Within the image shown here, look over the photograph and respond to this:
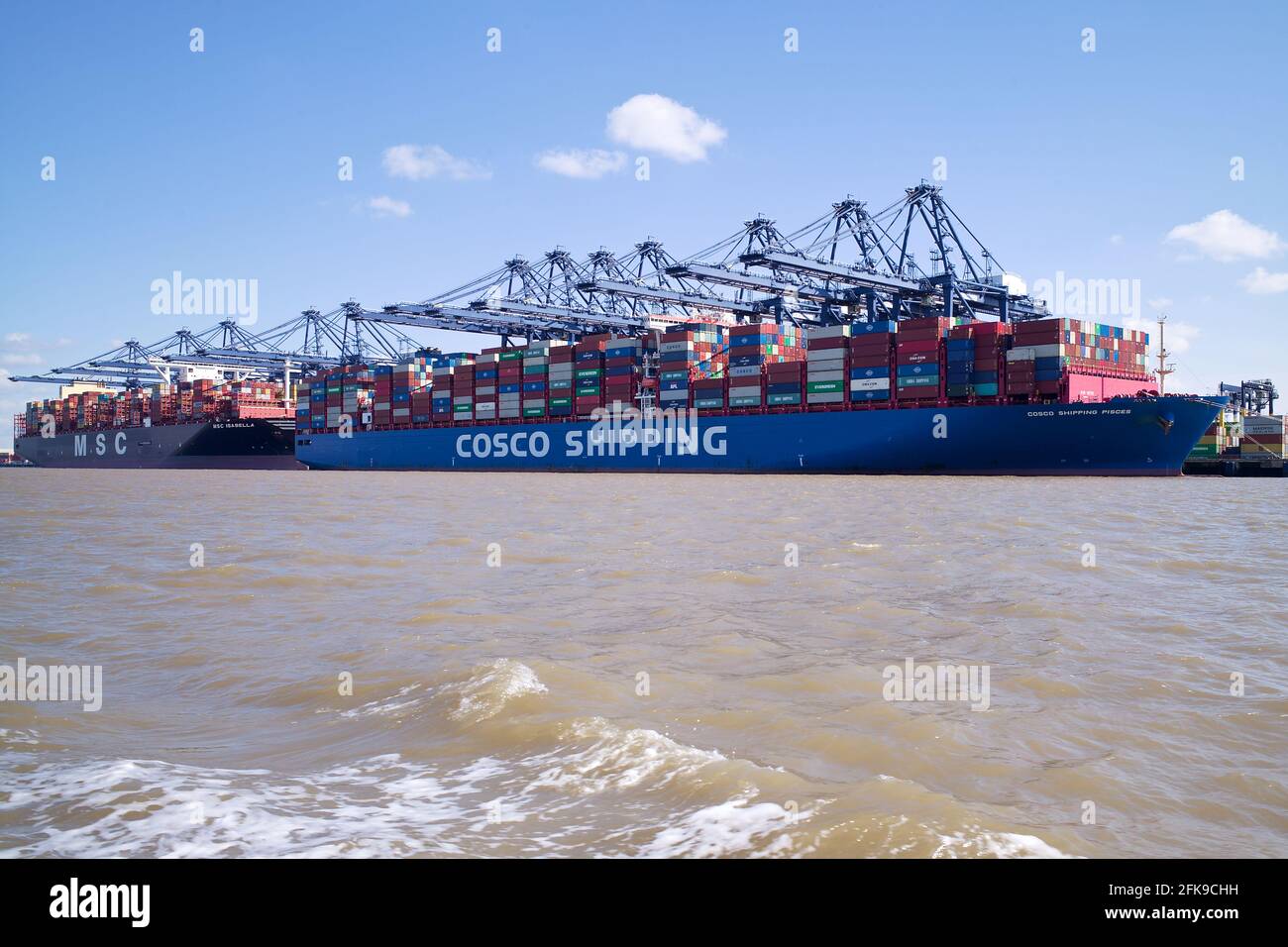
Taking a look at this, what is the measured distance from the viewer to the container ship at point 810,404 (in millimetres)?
40156

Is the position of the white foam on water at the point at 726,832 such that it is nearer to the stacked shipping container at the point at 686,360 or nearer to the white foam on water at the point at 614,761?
the white foam on water at the point at 614,761

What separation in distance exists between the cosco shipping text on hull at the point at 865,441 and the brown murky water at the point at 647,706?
90.9 ft

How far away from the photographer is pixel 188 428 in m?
79.5

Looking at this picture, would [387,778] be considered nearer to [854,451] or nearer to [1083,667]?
[1083,667]

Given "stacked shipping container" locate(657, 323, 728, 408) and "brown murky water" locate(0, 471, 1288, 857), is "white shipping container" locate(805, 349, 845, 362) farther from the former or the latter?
"brown murky water" locate(0, 471, 1288, 857)

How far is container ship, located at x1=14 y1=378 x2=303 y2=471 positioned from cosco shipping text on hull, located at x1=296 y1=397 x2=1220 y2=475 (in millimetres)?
23143

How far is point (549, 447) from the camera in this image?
59.9m

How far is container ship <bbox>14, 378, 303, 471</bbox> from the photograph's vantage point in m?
79.0

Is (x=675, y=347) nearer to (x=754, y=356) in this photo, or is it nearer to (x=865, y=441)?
(x=754, y=356)

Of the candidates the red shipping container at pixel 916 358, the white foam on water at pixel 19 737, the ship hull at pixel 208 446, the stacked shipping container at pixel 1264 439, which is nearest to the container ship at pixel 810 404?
the red shipping container at pixel 916 358

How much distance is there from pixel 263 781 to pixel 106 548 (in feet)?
41.6

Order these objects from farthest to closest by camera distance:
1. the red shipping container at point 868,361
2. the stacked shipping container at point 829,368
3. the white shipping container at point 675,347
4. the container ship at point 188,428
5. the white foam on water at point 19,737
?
the container ship at point 188,428 < the white shipping container at point 675,347 < the stacked shipping container at point 829,368 < the red shipping container at point 868,361 < the white foam on water at point 19,737
